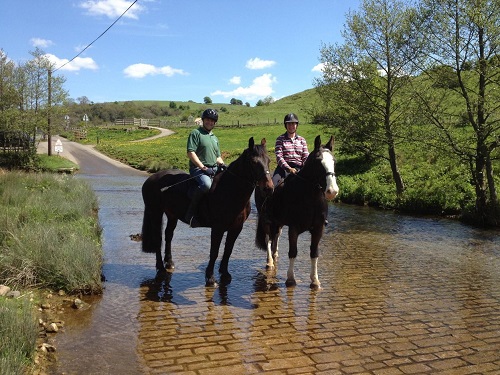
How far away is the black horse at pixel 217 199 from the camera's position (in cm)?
665

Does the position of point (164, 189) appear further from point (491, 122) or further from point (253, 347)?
point (491, 122)

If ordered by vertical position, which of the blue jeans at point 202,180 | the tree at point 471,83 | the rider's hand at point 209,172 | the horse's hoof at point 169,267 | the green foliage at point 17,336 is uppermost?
the tree at point 471,83

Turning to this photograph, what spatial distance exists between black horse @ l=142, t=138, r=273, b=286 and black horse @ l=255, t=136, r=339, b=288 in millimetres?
733

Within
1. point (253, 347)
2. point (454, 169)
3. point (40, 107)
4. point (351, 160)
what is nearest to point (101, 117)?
point (40, 107)

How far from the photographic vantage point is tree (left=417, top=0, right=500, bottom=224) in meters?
14.5

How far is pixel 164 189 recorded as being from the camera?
760 cm

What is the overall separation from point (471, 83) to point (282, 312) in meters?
13.3

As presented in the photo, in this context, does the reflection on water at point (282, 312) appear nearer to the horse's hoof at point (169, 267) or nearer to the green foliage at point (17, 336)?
the horse's hoof at point (169, 267)

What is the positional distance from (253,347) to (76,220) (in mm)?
6749

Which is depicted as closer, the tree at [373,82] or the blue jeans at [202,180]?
the blue jeans at [202,180]

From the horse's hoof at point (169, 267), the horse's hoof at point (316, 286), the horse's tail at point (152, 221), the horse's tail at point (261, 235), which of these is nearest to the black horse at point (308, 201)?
the horse's hoof at point (316, 286)

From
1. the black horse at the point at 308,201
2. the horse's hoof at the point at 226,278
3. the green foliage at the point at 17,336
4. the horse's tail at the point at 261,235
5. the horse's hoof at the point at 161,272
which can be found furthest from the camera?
the horse's tail at the point at 261,235

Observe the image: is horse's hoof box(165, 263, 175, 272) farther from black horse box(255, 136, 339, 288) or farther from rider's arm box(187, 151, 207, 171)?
rider's arm box(187, 151, 207, 171)

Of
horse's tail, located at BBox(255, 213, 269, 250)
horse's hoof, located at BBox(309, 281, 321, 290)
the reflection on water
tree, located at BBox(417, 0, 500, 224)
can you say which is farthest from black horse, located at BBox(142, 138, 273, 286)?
tree, located at BBox(417, 0, 500, 224)
